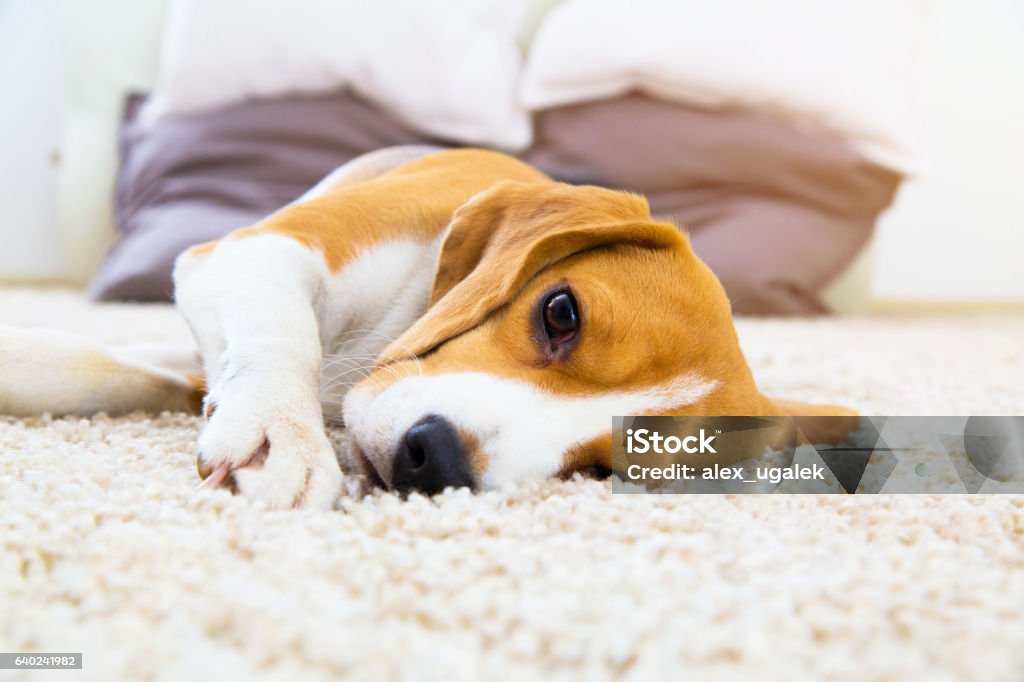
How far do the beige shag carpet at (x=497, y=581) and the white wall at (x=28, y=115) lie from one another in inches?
155

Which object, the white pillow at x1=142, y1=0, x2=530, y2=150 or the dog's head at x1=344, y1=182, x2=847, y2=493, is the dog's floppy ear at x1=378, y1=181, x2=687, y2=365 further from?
the white pillow at x1=142, y1=0, x2=530, y2=150

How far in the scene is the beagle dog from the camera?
1.06 metres

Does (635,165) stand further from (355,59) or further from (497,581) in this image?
(497,581)

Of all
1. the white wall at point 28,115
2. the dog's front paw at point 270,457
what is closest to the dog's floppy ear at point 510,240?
the dog's front paw at point 270,457

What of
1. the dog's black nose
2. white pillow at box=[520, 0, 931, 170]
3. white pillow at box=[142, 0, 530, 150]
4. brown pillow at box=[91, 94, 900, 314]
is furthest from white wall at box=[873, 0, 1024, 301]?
the dog's black nose

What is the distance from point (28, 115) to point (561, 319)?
4.33 m

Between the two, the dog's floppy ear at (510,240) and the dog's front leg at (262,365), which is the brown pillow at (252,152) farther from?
the dog's floppy ear at (510,240)

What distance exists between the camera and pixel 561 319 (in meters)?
1.22

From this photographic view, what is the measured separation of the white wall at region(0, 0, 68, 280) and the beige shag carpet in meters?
3.94

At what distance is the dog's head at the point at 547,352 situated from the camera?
1.08 meters

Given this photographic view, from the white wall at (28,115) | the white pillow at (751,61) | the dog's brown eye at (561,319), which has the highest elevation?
the white pillow at (751,61)

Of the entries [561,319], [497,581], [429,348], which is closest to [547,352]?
[561,319]

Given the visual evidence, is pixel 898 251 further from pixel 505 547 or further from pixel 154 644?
pixel 154 644

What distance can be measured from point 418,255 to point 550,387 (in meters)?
0.53
